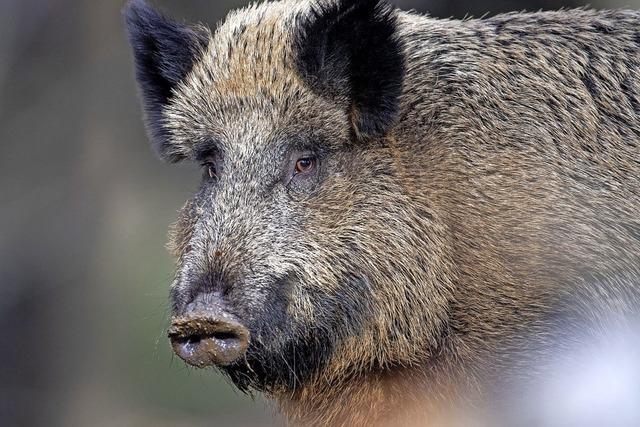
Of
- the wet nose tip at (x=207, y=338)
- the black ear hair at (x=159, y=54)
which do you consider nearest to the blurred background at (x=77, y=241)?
the black ear hair at (x=159, y=54)

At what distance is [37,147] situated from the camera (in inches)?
369

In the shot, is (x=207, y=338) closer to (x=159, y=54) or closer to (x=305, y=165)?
(x=305, y=165)

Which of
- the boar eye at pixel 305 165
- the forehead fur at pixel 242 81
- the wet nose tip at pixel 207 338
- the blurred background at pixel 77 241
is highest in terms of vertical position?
the forehead fur at pixel 242 81

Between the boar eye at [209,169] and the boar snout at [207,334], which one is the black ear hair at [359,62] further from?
the boar snout at [207,334]

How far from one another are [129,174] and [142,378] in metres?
1.72

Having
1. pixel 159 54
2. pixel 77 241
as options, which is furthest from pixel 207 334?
pixel 77 241

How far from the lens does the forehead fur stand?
445cm

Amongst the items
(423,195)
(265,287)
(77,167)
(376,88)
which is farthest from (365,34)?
(77,167)

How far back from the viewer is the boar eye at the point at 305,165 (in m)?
4.41

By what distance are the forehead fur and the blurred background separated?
4724 mm

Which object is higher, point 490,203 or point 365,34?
point 365,34

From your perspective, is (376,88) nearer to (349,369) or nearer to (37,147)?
(349,369)

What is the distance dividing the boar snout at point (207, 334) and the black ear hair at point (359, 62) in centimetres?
99

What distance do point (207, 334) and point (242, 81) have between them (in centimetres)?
113
